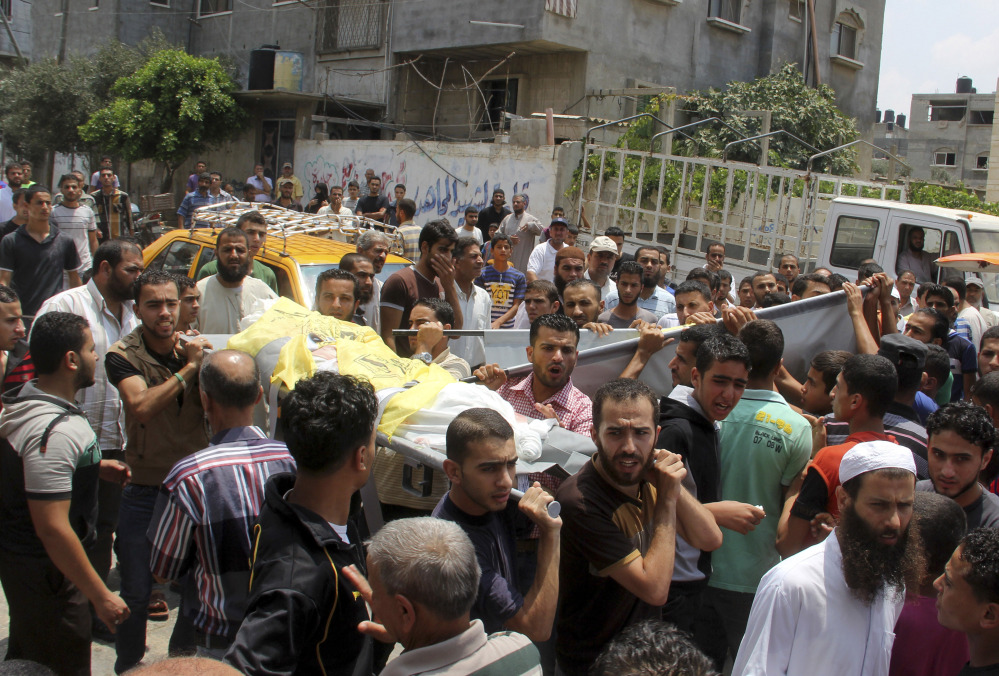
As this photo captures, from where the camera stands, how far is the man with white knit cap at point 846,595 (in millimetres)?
2369

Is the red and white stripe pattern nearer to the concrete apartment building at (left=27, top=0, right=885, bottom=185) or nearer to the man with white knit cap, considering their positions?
the concrete apartment building at (left=27, top=0, right=885, bottom=185)

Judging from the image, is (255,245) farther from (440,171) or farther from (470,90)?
(470,90)

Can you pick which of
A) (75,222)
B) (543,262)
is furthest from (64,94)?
(543,262)

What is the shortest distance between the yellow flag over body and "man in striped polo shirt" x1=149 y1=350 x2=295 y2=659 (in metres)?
0.60

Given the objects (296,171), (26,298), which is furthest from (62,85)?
(26,298)

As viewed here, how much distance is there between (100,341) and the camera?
4.41 meters

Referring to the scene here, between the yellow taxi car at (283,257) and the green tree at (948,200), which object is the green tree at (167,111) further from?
the green tree at (948,200)

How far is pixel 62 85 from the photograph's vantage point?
22250 millimetres

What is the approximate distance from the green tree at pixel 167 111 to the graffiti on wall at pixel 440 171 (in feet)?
7.62

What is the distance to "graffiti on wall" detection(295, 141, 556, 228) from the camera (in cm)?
1616

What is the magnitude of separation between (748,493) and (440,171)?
15421 millimetres

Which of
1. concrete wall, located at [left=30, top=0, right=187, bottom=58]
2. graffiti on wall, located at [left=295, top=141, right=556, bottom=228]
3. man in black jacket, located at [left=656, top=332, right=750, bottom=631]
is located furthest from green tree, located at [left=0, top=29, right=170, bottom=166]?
man in black jacket, located at [left=656, top=332, right=750, bottom=631]

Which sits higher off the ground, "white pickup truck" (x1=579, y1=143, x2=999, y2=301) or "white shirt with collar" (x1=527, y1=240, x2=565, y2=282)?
"white pickup truck" (x1=579, y1=143, x2=999, y2=301)

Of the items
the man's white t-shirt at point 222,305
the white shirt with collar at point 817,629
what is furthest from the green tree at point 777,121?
the white shirt with collar at point 817,629
